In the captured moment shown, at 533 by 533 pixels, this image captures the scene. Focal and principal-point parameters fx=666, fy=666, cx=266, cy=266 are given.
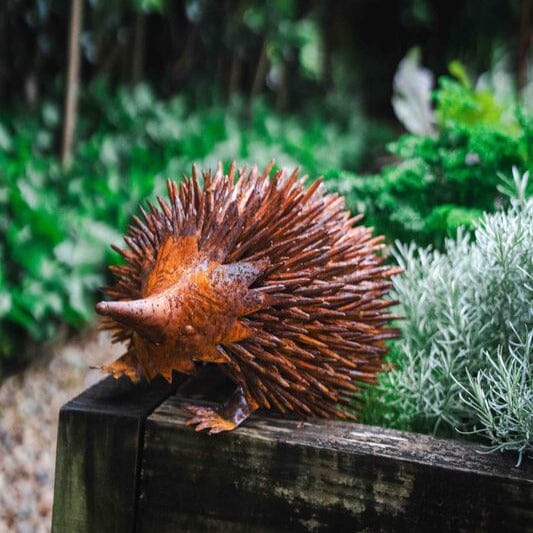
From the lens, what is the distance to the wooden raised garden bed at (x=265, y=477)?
3.49 ft

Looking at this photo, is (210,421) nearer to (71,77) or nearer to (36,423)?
(36,423)

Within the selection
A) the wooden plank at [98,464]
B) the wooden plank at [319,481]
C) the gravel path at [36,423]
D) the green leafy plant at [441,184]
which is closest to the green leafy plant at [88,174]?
the gravel path at [36,423]

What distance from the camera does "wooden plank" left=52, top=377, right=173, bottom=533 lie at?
1183mm

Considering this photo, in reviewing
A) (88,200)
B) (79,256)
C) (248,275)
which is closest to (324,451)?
(248,275)

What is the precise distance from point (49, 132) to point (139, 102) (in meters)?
0.89

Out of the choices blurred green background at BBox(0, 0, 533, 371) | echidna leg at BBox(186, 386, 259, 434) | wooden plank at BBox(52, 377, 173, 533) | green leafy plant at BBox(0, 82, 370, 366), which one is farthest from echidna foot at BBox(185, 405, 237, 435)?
green leafy plant at BBox(0, 82, 370, 366)

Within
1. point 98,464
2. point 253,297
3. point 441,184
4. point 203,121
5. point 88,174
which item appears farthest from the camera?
point 203,121

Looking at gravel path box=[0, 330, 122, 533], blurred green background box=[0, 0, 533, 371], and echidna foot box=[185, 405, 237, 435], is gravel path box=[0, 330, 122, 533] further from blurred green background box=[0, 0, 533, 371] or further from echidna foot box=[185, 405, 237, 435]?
echidna foot box=[185, 405, 237, 435]

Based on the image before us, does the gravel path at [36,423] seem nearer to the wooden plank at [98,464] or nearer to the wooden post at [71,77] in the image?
the wooden plank at [98,464]

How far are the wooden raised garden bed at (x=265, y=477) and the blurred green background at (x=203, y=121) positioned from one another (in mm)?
734

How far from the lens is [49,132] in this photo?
13.4ft

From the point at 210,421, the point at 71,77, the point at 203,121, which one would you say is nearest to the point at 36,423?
the point at 210,421

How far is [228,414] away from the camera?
44.6 inches

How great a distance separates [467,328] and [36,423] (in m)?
1.83
